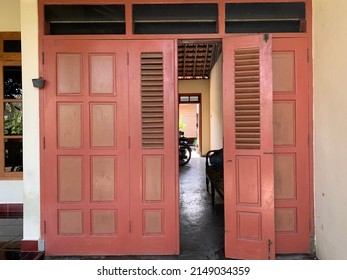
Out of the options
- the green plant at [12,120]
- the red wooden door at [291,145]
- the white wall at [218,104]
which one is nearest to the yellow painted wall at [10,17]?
the green plant at [12,120]

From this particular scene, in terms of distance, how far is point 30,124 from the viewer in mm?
3170

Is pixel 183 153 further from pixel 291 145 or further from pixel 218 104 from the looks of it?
pixel 291 145


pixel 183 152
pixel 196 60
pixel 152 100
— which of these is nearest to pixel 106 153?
pixel 152 100

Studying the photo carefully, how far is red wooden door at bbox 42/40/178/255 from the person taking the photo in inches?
125

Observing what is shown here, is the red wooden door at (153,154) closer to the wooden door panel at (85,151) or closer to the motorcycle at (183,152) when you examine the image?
the wooden door panel at (85,151)

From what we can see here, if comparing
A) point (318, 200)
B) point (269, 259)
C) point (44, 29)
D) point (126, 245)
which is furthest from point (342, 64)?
point (44, 29)

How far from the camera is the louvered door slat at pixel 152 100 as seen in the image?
3.16 m

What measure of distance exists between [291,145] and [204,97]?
9.58m

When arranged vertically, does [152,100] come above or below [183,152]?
above

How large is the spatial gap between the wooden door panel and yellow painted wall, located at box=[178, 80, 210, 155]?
30.9 ft

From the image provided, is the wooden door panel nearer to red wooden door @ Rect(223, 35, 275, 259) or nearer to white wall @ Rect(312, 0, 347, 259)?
red wooden door @ Rect(223, 35, 275, 259)

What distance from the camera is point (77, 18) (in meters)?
3.24

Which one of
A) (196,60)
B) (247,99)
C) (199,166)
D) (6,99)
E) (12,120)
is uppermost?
(196,60)

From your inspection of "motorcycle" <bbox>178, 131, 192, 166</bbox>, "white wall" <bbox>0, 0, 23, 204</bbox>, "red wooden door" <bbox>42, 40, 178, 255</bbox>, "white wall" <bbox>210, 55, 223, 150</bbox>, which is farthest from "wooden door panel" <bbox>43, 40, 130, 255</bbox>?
"motorcycle" <bbox>178, 131, 192, 166</bbox>
